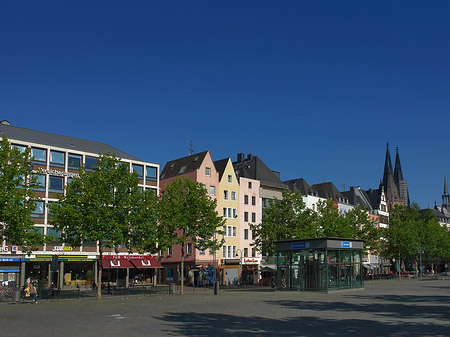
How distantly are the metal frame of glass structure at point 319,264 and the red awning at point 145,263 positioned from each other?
79.4ft

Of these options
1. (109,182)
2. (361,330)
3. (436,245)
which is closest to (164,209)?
(109,182)

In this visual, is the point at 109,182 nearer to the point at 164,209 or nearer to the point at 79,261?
the point at 164,209

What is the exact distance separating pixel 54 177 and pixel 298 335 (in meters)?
52.5

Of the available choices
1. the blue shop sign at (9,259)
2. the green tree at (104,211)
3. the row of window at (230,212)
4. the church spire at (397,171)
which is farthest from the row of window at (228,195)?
the church spire at (397,171)

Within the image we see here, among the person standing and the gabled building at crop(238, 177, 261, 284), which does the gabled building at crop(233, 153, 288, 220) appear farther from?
the person standing

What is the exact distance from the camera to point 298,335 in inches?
722

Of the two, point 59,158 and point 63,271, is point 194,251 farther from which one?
point 59,158

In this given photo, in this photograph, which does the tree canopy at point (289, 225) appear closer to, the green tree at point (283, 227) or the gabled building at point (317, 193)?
the green tree at point (283, 227)

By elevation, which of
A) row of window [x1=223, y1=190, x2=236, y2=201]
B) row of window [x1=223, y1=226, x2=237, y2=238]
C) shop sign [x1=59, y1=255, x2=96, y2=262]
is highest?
row of window [x1=223, y1=190, x2=236, y2=201]

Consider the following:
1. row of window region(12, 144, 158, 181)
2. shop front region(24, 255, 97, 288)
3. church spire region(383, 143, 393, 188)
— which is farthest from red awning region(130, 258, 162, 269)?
church spire region(383, 143, 393, 188)

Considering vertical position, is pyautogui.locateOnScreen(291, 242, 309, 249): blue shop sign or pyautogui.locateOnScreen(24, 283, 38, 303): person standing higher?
pyautogui.locateOnScreen(291, 242, 309, 249): blue shop sign

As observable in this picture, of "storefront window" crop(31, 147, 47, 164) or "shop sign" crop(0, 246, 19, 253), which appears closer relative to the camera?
"shop sign" crop(0, 246, 19, 253)

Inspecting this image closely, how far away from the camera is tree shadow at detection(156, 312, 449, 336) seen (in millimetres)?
18719

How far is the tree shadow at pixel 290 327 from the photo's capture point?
18719mm
